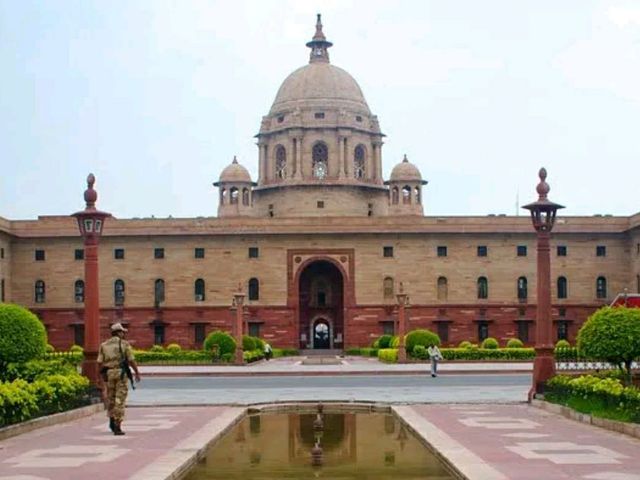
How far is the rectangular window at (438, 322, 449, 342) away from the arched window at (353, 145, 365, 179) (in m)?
12.8

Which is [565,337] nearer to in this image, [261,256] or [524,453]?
[261,256]

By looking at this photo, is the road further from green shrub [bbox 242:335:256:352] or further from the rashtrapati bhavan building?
the rashtrapati bhavan building

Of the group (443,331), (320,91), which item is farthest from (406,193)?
(443,331)

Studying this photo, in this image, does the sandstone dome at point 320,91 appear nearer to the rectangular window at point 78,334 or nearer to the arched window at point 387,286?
the arched window at point 387,286

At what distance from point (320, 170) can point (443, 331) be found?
553 inches

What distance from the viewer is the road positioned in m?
22.9

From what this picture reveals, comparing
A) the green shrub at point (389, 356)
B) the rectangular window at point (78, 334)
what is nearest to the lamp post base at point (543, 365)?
the green shrub at point (389, 356)

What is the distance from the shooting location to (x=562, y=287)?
2339 inches

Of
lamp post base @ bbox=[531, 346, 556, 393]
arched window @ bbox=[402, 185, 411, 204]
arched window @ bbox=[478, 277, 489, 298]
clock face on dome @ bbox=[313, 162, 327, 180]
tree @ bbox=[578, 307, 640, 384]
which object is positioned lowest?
lamp post base @ bbox=[531, 346, 556, 393]

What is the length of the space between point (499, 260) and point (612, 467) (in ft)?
158

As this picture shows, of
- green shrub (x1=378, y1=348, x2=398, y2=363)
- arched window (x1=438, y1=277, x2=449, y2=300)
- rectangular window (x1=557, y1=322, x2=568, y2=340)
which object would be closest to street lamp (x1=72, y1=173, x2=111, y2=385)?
green shrub (x1=378, y1=348, x2=398, y2=363)

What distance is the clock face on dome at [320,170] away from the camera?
67.1 meters

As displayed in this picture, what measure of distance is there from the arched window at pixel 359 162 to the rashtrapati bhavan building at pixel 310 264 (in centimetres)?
826

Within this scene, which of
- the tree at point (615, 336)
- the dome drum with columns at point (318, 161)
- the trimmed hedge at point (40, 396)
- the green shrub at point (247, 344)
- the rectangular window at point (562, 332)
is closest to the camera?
the trimmed hedge at point (40, 396)
